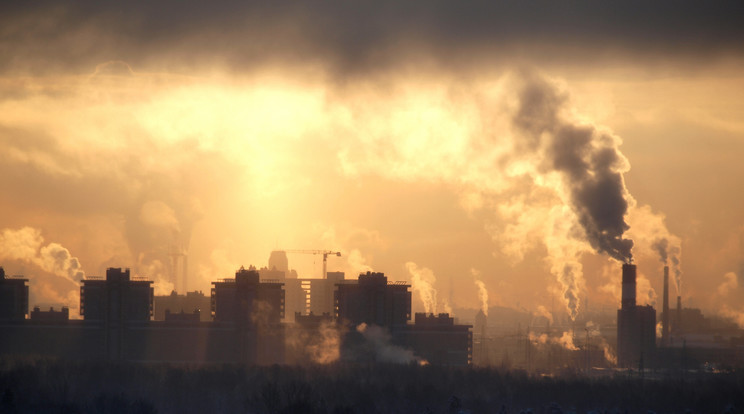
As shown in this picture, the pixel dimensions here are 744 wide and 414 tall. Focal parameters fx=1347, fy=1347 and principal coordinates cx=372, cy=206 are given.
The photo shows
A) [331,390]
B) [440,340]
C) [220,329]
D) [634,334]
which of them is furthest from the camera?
[634,334]

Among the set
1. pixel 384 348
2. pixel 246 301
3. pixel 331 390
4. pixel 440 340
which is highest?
pixel 246 301

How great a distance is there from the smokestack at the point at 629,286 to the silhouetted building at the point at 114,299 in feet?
196

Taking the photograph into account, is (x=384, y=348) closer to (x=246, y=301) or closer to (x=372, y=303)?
(x=372, y=303)

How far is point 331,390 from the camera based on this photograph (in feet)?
427

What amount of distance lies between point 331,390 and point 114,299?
44.9 meters

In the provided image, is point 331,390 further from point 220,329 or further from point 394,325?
point 394,325

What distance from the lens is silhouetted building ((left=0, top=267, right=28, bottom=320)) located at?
166250mm

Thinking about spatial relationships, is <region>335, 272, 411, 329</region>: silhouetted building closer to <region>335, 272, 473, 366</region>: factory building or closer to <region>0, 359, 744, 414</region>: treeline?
<region>335, 272, 473, 366</region>: factory building

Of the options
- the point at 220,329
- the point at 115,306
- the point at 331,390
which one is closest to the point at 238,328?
the point at 220,329

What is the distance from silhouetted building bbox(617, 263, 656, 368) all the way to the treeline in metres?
21.7

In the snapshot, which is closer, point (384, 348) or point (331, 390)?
point (331, 390)

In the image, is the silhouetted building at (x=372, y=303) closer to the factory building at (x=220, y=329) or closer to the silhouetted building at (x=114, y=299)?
the factory building at (x=220, y=329)

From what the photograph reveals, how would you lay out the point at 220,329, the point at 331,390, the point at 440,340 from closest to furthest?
the point at 331,390 < the point at 220,329 < the point at 440,340

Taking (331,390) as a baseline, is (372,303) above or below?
above
